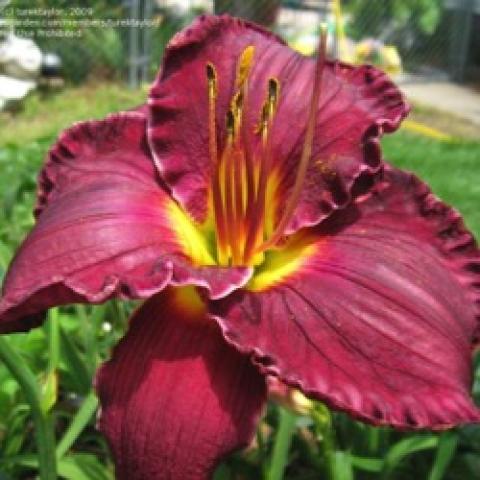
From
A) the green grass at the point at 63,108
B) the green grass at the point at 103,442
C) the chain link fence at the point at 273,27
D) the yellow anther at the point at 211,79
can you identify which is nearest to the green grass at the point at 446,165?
the chain link fence at the point at 273,27

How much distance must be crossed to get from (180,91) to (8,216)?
4.31 ft

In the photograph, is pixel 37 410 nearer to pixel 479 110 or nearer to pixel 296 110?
pixel 296 110

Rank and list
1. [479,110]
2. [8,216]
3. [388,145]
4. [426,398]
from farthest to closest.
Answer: [479,110]
[388,145]
[8,216]
[426,398]

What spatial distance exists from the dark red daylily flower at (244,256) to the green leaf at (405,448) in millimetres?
347

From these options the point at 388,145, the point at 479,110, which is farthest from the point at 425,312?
the point at 479,110

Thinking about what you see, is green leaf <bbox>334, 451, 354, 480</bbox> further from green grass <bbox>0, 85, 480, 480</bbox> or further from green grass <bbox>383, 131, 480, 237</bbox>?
green grass <bbox>383, 131, 480, 237</bbox>

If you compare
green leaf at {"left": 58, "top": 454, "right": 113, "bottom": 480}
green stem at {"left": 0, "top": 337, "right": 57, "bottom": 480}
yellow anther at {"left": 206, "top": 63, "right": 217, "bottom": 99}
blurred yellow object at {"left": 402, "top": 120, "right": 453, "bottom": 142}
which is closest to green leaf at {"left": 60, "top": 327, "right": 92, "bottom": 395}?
green leaf at {"left": 58, "top": 454, "right": 113, "bottom": 480}

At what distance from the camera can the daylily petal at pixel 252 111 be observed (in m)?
0.96

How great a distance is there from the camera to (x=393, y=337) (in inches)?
31.9

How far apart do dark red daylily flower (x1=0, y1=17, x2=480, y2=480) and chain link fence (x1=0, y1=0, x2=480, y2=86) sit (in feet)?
11.8

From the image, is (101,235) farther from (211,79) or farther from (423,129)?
(423,129)

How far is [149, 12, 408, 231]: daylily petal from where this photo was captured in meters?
0.96

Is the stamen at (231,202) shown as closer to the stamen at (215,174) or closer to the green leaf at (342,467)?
the stamen at (215,174)

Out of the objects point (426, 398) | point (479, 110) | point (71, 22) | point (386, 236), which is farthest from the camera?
point (479, 110)
